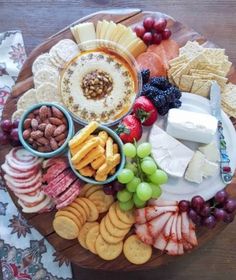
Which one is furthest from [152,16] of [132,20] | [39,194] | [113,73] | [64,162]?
[39,194]

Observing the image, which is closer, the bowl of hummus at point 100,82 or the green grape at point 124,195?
the green grape at point 124,195

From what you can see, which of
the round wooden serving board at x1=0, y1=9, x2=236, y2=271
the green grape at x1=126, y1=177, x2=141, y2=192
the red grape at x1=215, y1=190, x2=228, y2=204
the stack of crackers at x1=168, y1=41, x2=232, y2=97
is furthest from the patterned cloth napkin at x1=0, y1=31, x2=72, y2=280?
the stack of crackers at x1=168, y1=41, x2=232, y2=97

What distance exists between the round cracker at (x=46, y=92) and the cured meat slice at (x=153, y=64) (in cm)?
28

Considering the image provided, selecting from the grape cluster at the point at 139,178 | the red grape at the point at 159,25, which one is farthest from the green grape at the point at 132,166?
the red grape at the point at 159,25

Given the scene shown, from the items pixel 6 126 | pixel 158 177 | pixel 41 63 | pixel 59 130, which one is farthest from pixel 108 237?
pixel 41 63

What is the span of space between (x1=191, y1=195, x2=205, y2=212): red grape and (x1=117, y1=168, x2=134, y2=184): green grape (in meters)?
0.20

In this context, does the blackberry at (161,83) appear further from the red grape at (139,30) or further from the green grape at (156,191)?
the green grape at (156,191)

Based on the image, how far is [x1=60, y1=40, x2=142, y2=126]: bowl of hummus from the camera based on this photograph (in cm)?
141

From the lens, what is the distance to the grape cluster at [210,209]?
4.31 ft

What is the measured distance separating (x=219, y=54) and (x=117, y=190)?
0.53 metres

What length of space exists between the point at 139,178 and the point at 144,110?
0.65ft

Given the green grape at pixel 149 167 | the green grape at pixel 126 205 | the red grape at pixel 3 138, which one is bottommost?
the green grape at pixel 126 205

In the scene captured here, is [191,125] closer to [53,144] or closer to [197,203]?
[197,203]

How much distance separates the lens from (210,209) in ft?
4.37
